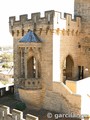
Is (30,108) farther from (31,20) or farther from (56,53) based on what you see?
(31,20)

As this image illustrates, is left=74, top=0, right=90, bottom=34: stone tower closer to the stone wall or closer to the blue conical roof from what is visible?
the blue conical roof

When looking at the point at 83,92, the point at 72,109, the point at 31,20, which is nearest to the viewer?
the point at 72,109

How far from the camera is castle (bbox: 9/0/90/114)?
79.5 ft

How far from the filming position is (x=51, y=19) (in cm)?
2409

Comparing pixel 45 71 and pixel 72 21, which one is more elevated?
pixel 72 21

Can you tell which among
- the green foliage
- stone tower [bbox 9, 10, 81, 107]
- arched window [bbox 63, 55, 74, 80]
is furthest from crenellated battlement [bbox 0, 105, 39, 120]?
arched window [bbox 63, 55, 74, 80]

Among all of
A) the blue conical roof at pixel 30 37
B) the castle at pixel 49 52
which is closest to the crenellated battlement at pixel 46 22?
the castle at pixel 49 52

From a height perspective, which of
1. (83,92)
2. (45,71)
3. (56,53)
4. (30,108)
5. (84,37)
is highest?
(84,37)

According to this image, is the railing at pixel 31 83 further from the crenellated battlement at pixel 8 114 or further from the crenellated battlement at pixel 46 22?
the crenellated battlement at pixel 46 22

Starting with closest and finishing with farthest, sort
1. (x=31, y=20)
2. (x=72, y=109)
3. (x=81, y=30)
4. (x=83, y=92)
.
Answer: (x=72, y=109) → (x=83, y=92) → (x=31, y=20) → (x=81, y=30)

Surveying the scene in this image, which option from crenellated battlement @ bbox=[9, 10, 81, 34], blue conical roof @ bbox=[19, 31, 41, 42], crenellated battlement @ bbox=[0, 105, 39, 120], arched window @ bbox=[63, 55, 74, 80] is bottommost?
crenellated battlement @ bbox=[0, 105, 39, 120]

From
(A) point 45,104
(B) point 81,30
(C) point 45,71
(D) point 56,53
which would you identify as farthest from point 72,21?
(A) point 45,104

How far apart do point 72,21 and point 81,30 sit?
5.59ft

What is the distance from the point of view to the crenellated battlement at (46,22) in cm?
2422
